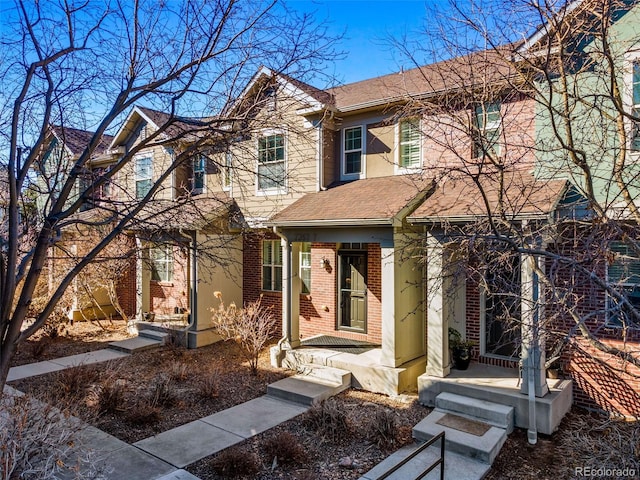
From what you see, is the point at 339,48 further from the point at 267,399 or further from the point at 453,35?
the point at 267,399

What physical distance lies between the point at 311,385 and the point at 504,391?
3.74 metres

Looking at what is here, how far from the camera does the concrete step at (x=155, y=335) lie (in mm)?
12855

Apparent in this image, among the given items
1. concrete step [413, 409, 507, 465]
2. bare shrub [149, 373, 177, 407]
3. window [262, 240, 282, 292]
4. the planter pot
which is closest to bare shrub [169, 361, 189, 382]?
bare shrub [149, 373, 177, 407]

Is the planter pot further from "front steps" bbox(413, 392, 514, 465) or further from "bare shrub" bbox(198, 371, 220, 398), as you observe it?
"bare shrub" bbox(198, 371, 220, 398)

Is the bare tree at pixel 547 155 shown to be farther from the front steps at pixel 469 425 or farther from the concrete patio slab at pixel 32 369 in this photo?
the concrete patio slab at pixel 32 369

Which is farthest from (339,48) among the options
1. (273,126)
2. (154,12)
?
(154,12)

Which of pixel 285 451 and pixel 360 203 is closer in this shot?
pixel 285 451

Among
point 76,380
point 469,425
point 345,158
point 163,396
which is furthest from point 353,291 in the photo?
point 76,380

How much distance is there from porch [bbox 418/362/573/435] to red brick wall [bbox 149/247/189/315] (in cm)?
901

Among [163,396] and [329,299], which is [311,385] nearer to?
[163,396]

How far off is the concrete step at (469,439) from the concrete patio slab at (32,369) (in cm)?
869

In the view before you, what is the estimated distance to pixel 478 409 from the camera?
24.3 feet

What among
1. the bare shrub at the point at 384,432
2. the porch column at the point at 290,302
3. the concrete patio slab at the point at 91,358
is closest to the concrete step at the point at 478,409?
the bare shrub at the point at 384,432

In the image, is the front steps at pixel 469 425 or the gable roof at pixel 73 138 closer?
the gable roof at pixel 73 138
